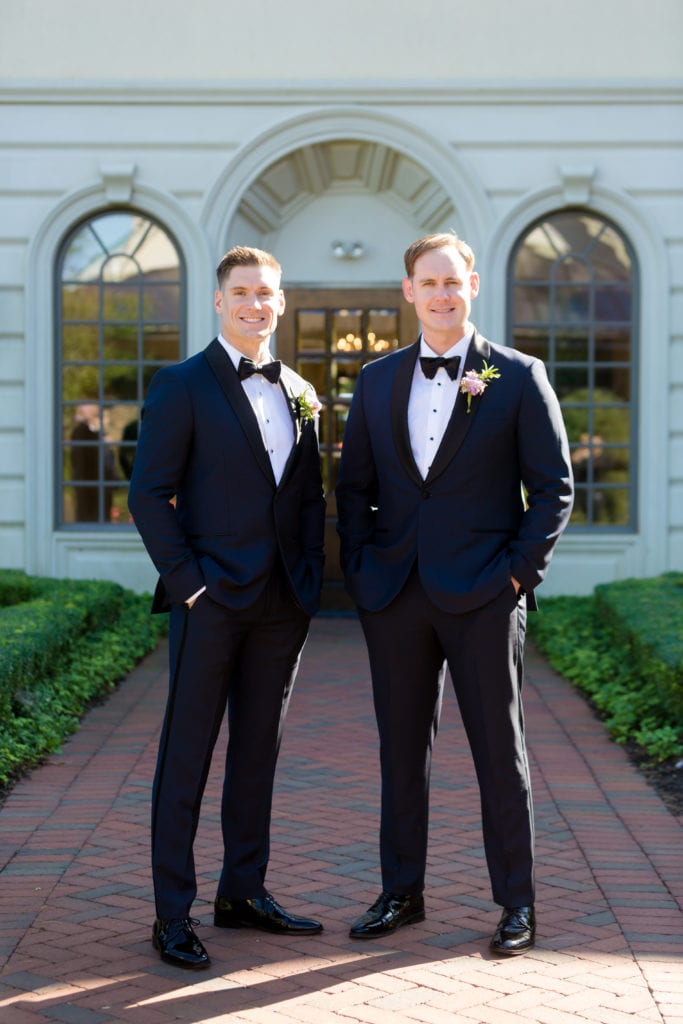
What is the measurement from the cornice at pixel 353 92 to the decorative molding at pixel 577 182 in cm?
50

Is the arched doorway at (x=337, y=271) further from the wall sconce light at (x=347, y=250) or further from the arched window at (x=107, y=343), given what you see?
the arched window at (x=107, y=343)

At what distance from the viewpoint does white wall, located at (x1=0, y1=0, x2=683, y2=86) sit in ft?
34.9

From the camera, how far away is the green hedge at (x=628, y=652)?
6.81m

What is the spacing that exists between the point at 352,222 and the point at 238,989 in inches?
333

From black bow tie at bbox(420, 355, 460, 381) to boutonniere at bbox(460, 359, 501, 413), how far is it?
39 mm

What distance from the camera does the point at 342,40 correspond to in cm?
1067

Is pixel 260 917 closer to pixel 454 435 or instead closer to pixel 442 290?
pixel 454 435

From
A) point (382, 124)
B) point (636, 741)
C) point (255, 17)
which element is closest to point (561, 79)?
point (382, 124)

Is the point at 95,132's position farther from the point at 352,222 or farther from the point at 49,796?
the point at 49,796

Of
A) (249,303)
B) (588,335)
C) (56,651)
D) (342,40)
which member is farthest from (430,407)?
(342,40)

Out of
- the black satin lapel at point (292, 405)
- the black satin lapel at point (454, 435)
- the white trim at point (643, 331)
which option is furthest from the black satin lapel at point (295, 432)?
the white trim at point (643, 331)

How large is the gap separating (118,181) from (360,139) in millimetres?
1812

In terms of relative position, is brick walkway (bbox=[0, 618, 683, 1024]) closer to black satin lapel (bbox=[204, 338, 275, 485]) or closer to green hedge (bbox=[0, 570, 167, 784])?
green hedge (bbox=[0, 570, 167, 784])

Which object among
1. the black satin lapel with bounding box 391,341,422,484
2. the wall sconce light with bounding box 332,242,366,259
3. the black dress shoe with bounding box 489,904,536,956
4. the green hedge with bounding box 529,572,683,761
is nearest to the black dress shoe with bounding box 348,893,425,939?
the black dress shoe with bounding box 489,904,536,956
